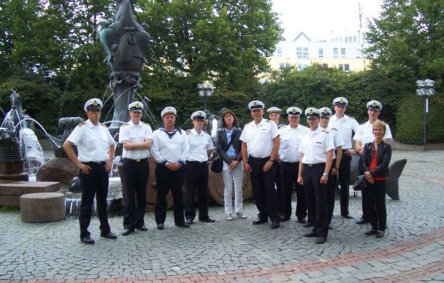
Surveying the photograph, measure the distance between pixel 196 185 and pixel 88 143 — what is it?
2.09 metres

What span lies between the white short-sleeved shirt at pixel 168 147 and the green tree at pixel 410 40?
24.2 meters

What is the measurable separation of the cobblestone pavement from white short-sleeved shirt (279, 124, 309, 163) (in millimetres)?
1120

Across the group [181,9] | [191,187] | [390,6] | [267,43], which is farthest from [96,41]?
[191,187]

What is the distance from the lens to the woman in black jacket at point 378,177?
625 cm

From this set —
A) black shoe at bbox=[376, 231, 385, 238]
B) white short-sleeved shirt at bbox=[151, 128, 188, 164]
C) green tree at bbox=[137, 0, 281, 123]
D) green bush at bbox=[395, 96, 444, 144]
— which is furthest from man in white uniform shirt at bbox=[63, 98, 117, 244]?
green bush at bbox=[395, 96, 444, 144]

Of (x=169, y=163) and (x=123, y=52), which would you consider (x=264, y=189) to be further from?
(x=123, y=52)

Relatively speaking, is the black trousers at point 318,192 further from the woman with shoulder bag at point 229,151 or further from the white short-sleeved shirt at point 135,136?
the white short-sleeved shirt at point 135,136

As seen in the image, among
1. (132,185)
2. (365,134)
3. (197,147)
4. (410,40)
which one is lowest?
(132,185)

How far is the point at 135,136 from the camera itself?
6441mm

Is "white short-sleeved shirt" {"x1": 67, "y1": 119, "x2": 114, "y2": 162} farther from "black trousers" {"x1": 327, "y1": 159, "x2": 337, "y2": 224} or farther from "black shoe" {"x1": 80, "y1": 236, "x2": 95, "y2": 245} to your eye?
"black trousers" {"x1": 327, "y1": 159, "x2": 337, "y2": 224}

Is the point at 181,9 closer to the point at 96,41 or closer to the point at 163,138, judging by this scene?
the point at 96,41

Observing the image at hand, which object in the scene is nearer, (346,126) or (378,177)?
(378,177)

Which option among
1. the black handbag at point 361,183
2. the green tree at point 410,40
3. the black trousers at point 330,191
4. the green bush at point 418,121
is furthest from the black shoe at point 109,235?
the green tree at point 410,40

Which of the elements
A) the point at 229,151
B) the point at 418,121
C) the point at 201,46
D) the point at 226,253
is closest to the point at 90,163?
the point at 226,253
